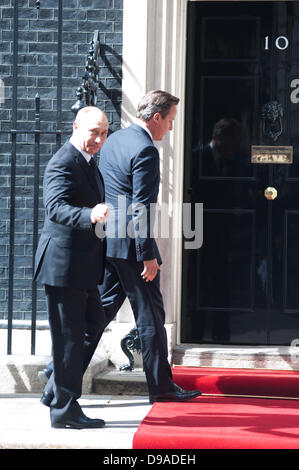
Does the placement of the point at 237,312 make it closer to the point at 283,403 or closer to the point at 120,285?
the point at 283,403

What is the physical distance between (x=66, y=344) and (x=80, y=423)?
44 cm

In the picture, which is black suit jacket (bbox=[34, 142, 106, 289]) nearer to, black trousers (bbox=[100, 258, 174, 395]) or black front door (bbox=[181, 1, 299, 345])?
black trousers (bbox=[100, 258, 174, 395])

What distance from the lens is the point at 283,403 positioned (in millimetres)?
5645

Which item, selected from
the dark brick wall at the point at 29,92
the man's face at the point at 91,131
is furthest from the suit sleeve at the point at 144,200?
the dark brick wall at the point at 29,92

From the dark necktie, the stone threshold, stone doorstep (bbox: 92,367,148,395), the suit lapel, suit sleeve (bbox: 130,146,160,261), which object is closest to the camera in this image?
the suit lapel

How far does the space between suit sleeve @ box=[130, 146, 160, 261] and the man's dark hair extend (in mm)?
263

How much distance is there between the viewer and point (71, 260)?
4.61 metres

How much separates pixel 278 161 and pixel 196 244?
0.87 meters

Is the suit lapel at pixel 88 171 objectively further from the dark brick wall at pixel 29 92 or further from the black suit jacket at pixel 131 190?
the dark brick wall at pixel 29 92

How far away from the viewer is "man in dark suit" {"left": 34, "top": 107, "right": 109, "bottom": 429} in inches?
180

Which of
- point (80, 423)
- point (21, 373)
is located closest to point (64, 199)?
point (80, 423)

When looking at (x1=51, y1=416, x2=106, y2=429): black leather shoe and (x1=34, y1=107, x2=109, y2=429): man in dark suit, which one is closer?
(x1=34, y1=107, x2=109, y2=429): man in dark suit

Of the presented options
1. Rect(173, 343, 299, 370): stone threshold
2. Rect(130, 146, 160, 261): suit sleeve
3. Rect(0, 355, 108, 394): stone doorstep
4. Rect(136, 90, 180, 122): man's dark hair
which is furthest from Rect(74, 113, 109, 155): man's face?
Rect(173, 343, 299, 370): stone threshold
